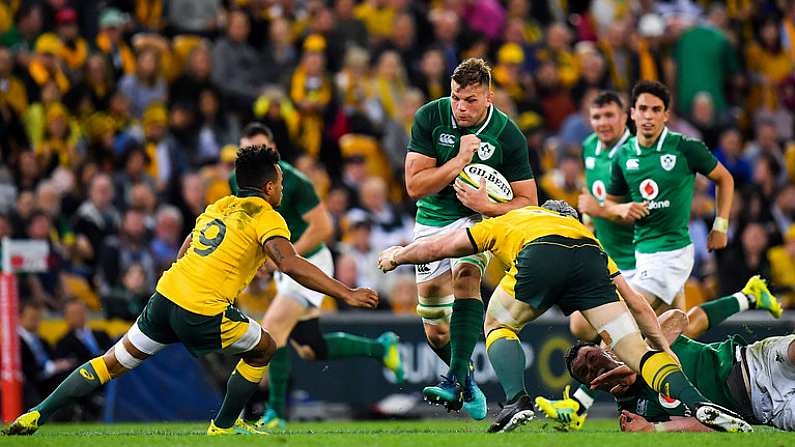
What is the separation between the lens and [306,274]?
9133 millimetres

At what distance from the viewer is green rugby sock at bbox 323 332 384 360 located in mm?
12906

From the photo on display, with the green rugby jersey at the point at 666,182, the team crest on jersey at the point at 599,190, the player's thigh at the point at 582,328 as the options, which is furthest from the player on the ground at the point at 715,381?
the team crest on jersey at the point at 599,190

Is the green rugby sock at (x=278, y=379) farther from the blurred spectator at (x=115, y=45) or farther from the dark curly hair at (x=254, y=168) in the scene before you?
the blurred spectator at (x=115, y=45)

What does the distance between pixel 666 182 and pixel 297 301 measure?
3.39m

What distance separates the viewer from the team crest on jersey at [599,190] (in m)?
12.2

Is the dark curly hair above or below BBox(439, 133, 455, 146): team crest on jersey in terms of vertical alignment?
below

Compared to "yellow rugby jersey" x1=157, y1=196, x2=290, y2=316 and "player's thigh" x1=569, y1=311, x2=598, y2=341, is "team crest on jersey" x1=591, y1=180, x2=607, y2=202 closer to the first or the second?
"player's thigh" x1=569, y1=311, x2=598, y2=341

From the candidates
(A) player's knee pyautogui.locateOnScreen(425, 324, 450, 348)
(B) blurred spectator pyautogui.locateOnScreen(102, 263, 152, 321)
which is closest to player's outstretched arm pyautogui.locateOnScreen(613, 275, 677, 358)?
(A) player's knee pyautogui.locateOnScreen(425, 324, 450, 348)

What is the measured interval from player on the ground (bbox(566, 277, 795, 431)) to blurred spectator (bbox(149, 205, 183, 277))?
6995mm

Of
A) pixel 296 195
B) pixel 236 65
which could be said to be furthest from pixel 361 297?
pixel 236 65

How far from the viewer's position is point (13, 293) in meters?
13.6

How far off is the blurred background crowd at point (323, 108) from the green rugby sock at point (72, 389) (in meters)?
4.78

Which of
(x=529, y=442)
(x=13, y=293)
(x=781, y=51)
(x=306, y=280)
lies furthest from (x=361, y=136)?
(x=529, y=442)

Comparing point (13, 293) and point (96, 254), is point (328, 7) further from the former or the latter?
point (13, 293)
